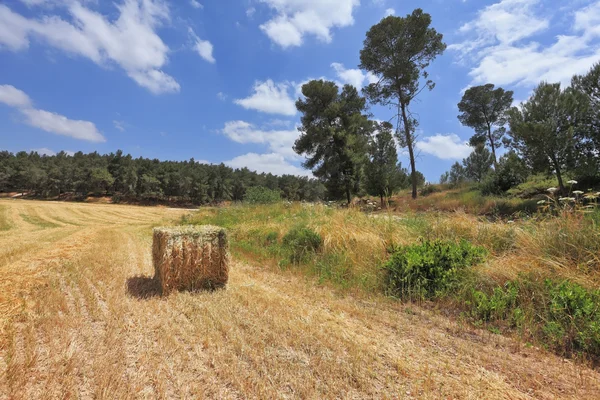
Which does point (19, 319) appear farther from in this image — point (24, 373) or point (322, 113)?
point (322, 113)

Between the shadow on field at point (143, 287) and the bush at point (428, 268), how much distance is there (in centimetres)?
387

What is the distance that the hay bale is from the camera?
4391 mm

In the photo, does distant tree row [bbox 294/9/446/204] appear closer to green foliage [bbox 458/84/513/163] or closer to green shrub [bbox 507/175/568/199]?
green shrub [bbox 507/175/568/199]

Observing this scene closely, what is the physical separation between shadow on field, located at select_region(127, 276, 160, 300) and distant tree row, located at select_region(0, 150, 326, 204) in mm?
48975

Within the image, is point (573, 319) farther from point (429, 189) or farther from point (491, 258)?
point (429, 189)

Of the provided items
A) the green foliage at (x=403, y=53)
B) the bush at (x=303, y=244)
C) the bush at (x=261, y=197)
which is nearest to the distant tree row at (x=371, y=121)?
the green foliage at (x=403, y=53)

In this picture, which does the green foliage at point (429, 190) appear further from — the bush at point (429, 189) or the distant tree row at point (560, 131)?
the distant tree row at point (560, 131)

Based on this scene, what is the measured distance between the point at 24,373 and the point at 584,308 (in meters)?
5.48

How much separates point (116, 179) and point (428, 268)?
234 ft

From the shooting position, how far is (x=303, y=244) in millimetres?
7285

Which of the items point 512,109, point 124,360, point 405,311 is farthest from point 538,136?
point 124,360

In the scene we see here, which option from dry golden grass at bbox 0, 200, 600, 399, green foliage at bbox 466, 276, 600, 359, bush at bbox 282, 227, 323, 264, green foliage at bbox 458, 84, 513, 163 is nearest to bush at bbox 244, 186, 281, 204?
bush at bbox 282, 227, 323, 264

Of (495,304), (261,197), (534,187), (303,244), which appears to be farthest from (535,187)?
(495,304)

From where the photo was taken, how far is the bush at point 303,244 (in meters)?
6.80
